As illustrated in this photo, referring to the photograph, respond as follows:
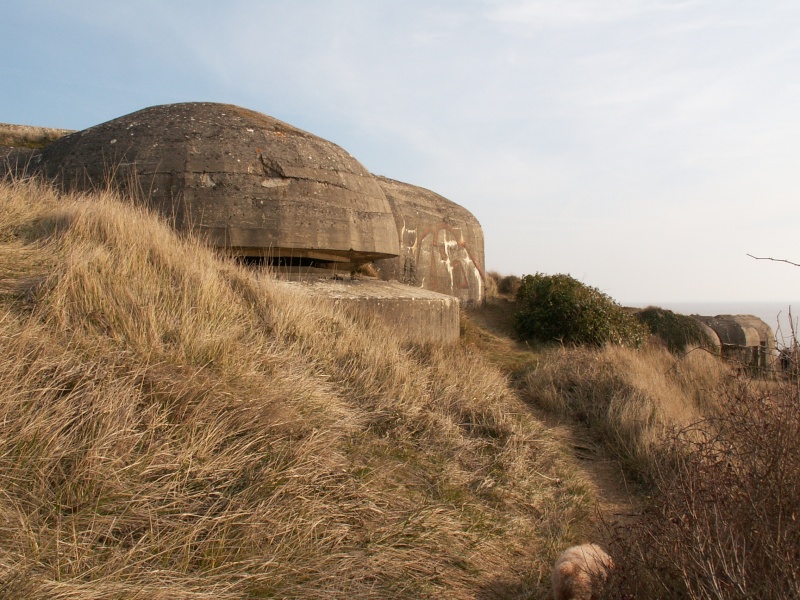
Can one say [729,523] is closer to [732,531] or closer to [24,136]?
[732,531]

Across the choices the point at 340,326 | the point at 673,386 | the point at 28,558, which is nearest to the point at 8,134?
the point at 340,326

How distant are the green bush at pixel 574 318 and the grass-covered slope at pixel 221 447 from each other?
159 inches

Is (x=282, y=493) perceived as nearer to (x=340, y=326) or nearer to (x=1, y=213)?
(x=340, y=326)

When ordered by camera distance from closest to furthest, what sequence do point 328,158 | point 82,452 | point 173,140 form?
point 82,452
point 173,140
point 328,158

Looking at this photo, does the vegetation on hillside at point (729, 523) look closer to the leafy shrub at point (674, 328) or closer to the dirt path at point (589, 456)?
the dirt path at point (589, 456)

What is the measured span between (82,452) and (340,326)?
297cm

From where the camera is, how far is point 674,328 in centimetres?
1120

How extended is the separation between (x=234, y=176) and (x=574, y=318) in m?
5.38

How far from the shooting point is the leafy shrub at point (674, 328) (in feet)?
35.4

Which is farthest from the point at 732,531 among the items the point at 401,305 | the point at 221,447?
the point at 401,305

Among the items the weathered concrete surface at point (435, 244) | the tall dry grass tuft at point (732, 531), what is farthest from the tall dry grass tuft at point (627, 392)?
the weathered concrete surface at point (435, 244)

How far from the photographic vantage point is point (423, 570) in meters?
3.04

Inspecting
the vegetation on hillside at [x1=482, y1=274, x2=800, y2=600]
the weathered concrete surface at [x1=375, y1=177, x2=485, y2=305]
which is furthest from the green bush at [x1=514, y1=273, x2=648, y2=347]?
the vegetation on hillside at [x1=482, y1=274, x2=800, y2=600]

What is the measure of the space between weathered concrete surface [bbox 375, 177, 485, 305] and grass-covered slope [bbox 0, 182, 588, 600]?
5.52m
